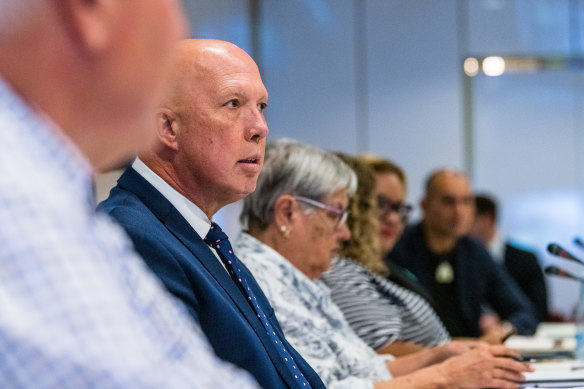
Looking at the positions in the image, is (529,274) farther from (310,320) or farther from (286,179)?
(310,320)

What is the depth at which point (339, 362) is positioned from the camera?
180 cm

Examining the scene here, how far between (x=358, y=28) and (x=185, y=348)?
5606 millimetres

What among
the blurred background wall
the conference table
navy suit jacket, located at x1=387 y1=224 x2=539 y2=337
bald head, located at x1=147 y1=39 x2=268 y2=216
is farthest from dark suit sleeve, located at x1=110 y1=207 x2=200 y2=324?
the blurred background wall

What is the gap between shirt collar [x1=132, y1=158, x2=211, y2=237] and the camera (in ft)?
4.42

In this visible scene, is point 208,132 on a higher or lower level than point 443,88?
higher

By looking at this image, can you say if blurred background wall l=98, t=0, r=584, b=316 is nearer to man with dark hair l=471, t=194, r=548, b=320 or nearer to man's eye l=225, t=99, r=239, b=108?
man with dark hair l=471, t=194, r=548, b=320

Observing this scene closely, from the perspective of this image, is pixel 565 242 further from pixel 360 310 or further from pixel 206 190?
pixel 206 190

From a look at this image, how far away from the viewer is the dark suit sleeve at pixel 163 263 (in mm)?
1135

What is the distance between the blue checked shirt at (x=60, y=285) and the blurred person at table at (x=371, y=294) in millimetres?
1898

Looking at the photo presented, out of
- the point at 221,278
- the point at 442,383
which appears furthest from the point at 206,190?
the point at 442,383

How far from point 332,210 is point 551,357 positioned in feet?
3.24

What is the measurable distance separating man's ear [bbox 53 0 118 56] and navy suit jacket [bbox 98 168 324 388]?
30.8 inches

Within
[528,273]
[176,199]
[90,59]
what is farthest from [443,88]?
[90,59]

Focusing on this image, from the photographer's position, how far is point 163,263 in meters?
1.15
